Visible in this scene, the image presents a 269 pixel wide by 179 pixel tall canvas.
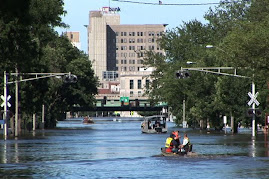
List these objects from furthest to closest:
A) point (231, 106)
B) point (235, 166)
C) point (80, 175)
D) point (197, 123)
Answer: point (197, 123)
point (231, 106)
point (235, 166)
point (80, 175)

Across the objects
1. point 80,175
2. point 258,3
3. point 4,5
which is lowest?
point 80,175

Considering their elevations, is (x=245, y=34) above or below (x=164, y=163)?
above

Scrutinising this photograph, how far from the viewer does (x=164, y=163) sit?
130ft

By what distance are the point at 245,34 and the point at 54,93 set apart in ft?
222

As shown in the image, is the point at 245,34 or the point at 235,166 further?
the point at 245,34

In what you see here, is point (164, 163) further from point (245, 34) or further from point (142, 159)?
point (245, 34)

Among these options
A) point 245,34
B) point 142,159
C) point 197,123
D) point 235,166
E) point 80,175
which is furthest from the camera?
point 197,123

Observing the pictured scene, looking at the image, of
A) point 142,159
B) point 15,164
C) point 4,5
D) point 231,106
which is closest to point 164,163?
point 142,159

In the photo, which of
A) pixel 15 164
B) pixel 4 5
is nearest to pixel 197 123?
pixel 15 164

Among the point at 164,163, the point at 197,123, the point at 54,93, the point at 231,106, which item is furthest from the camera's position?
the point at 197,123

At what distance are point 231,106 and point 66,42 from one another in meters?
50.2

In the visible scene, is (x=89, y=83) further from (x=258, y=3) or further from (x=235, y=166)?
(x=235, y=166)

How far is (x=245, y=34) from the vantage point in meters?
64.2

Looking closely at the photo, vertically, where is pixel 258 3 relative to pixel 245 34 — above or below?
above
